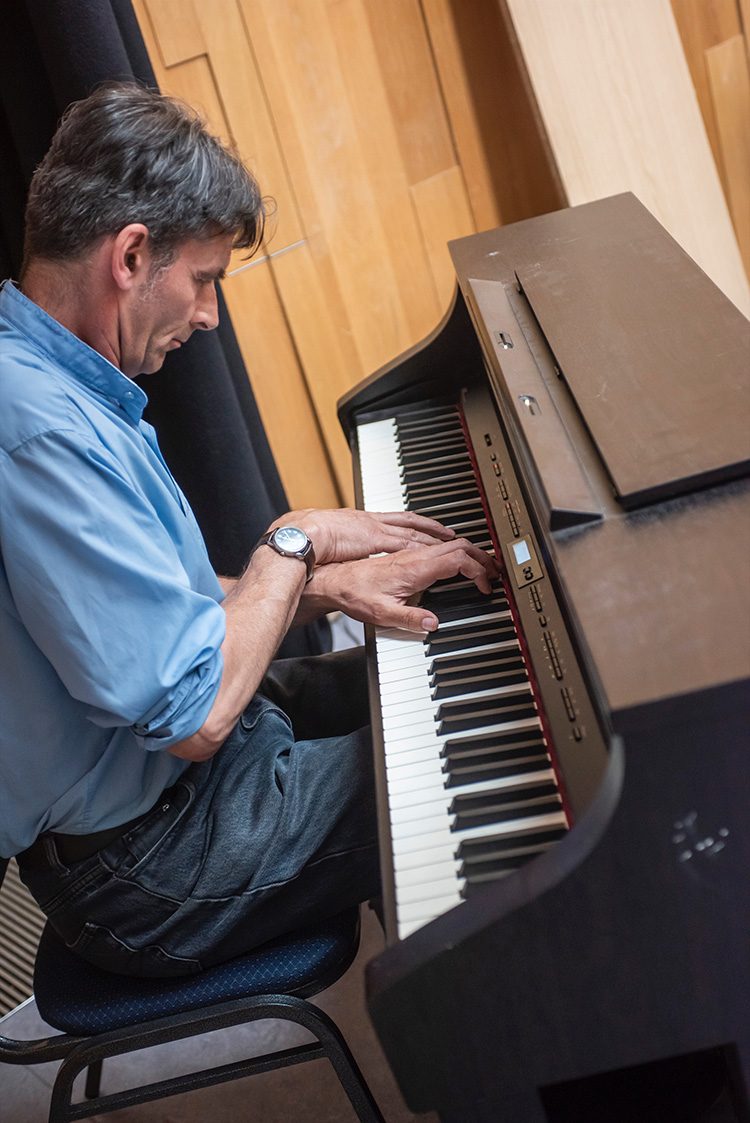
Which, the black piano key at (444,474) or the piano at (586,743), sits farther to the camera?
the black piano key at (444,474)

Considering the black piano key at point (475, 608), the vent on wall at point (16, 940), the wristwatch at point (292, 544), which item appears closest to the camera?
the black piano key at point (475, 608)

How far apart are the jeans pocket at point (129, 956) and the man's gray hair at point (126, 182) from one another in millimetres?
862

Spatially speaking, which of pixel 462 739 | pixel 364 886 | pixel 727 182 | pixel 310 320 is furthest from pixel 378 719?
pixel 727 182

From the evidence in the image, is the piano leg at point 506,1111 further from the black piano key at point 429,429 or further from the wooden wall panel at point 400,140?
the wooden wall panel at point 400,140

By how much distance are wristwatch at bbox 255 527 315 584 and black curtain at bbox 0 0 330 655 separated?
→ 789mm

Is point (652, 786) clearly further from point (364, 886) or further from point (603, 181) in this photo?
point (603, 181)

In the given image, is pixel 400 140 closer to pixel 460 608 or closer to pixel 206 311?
pixel 206 311

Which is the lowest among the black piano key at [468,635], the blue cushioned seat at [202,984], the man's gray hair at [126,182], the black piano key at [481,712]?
the blue cushioned seat at [202,984]

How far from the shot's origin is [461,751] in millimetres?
1096

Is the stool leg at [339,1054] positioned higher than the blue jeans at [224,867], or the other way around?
the blue jeans at [224,867]

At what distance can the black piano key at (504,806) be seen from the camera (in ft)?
3.20

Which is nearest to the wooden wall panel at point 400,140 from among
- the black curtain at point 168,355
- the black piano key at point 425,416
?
the black curtain at point 168,355

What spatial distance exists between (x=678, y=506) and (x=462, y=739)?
38 cm

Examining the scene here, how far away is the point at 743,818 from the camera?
73cm
